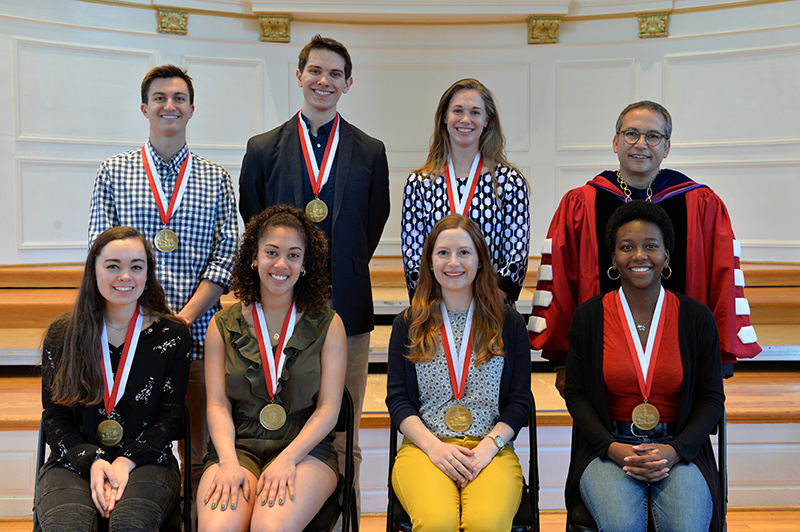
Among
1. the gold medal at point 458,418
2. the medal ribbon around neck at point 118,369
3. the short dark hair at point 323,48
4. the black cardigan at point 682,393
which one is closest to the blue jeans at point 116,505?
the medal ribbon around neck at point 118,369

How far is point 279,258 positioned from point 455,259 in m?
0.61

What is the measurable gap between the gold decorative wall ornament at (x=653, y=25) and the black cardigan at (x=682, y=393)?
4.48 meters

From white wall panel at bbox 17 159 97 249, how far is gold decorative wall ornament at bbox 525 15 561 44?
4164 millimetres

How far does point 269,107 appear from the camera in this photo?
247 inches

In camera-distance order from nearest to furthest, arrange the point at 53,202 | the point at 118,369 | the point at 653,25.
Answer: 1. the point at 118,369
2. the point at 53,202
3. the point at 653,25

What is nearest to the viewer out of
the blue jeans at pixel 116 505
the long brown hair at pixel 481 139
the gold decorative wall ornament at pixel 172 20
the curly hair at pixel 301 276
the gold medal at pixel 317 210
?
the blue jeans at pixel 116 505

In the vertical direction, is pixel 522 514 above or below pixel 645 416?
below

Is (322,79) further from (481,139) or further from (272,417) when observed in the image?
(272,417)

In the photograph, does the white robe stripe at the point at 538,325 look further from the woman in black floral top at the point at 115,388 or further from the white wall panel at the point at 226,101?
the white wall panel at the point at 226,101

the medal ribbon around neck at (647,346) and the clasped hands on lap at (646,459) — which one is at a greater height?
the medal ribbon around neck at (647,346)

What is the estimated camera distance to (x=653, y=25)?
5965mm

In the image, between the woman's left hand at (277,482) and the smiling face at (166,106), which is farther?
the smiling face at (166,106)

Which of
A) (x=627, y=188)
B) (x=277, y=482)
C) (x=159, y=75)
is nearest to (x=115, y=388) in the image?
(x=277, y=482)

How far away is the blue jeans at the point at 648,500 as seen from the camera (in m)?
2.00
